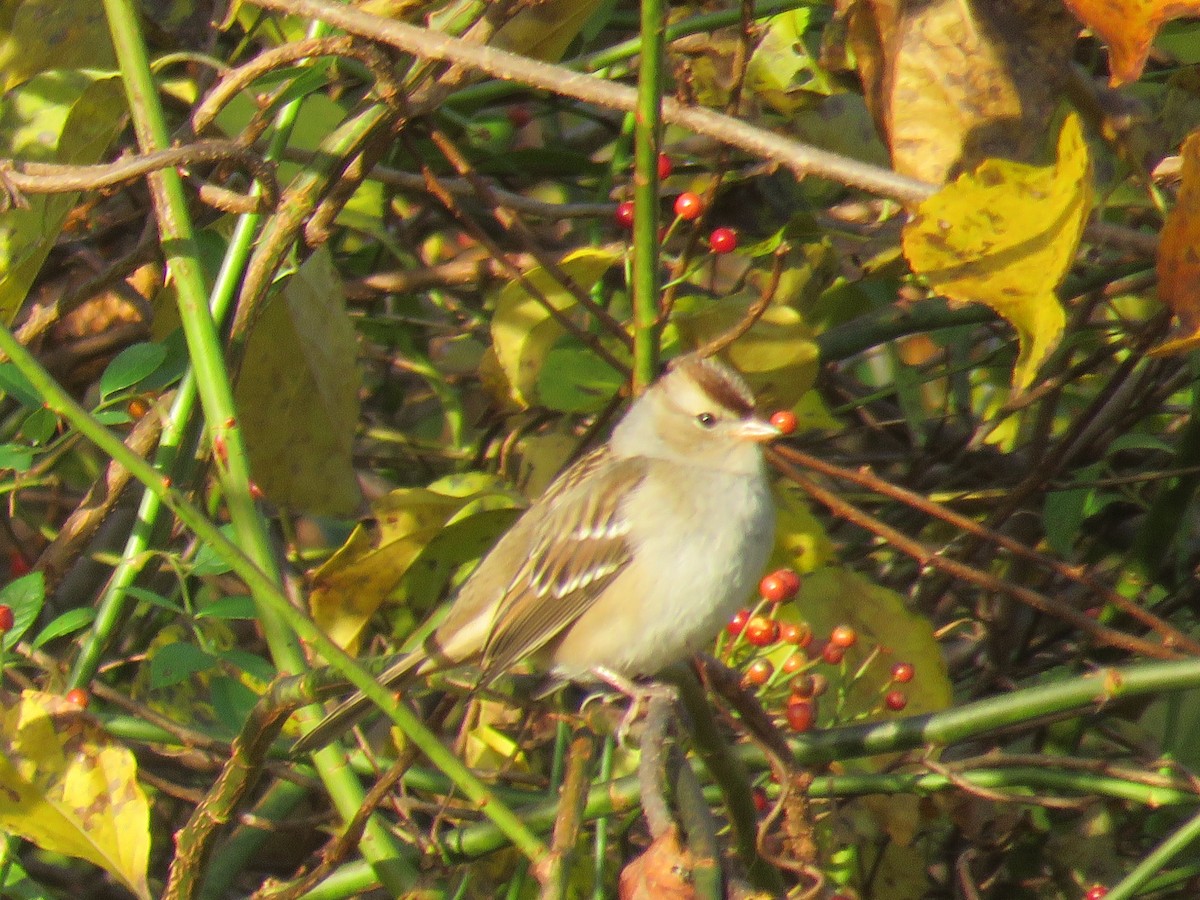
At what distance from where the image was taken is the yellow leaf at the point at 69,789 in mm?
2107

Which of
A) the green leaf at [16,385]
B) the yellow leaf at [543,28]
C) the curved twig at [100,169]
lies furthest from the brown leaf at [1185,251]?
the green leaf at [16,385]

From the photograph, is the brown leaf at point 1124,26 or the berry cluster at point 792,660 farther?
the berry cluster at point 792,660

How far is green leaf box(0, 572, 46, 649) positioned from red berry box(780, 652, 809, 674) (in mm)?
1071

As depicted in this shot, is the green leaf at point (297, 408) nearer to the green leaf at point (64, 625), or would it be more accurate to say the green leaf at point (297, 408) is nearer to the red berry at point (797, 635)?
the green leaf at point (64, 625)

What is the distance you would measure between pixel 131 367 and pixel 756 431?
1104mm

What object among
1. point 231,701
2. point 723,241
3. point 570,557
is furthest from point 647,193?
point 570,557

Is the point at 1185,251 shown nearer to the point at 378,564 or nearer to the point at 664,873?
the point at 664,873

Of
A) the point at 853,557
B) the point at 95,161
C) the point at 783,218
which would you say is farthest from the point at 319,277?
the point at 853,557

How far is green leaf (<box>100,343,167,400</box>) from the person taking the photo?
216 centimetres

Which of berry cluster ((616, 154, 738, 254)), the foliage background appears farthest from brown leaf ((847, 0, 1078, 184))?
berry cluster ((616, 154, 738, 254))

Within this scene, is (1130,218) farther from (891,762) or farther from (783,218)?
(891,762)

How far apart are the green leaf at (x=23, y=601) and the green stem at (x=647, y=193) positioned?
2.81ft

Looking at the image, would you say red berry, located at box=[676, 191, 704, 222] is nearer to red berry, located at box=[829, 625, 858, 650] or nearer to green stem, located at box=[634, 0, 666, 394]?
green stem, located at box=[634, 0, 666, 394]

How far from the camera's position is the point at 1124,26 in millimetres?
1819
